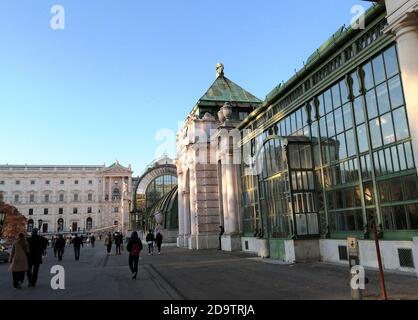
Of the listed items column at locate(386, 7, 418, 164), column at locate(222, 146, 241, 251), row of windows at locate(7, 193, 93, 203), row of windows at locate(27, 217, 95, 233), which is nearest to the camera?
column at locate(386, 7, 418, 164)

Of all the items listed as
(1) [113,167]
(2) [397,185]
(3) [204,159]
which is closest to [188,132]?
(3) [204,159]

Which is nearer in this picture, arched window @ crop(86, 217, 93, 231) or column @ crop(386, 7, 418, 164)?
column @ crop(386, 7, 418, 164)

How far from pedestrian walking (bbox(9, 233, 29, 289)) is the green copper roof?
2507 centimetres

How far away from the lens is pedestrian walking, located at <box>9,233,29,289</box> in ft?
43.3

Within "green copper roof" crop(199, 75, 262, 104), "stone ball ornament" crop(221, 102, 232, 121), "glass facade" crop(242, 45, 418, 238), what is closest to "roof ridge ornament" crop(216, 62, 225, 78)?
"green copper roof" crop(199, 75, 262, 104)

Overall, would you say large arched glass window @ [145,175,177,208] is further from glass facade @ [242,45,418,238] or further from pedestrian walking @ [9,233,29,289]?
pedestrian walking @ [9,233,29,289]

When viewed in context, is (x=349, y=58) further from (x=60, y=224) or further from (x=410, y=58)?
(x=60, y=224)

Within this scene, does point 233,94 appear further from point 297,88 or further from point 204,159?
point 297,88

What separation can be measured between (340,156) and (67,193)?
137 metres

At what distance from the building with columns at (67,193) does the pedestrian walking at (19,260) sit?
406 feet

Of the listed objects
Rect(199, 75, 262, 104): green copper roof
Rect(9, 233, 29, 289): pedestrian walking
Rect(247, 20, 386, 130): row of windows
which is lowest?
Rect(9, 233, 29, 289): pedestrian walking

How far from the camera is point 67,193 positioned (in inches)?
5531

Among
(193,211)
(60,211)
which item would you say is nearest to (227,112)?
(193,211)
